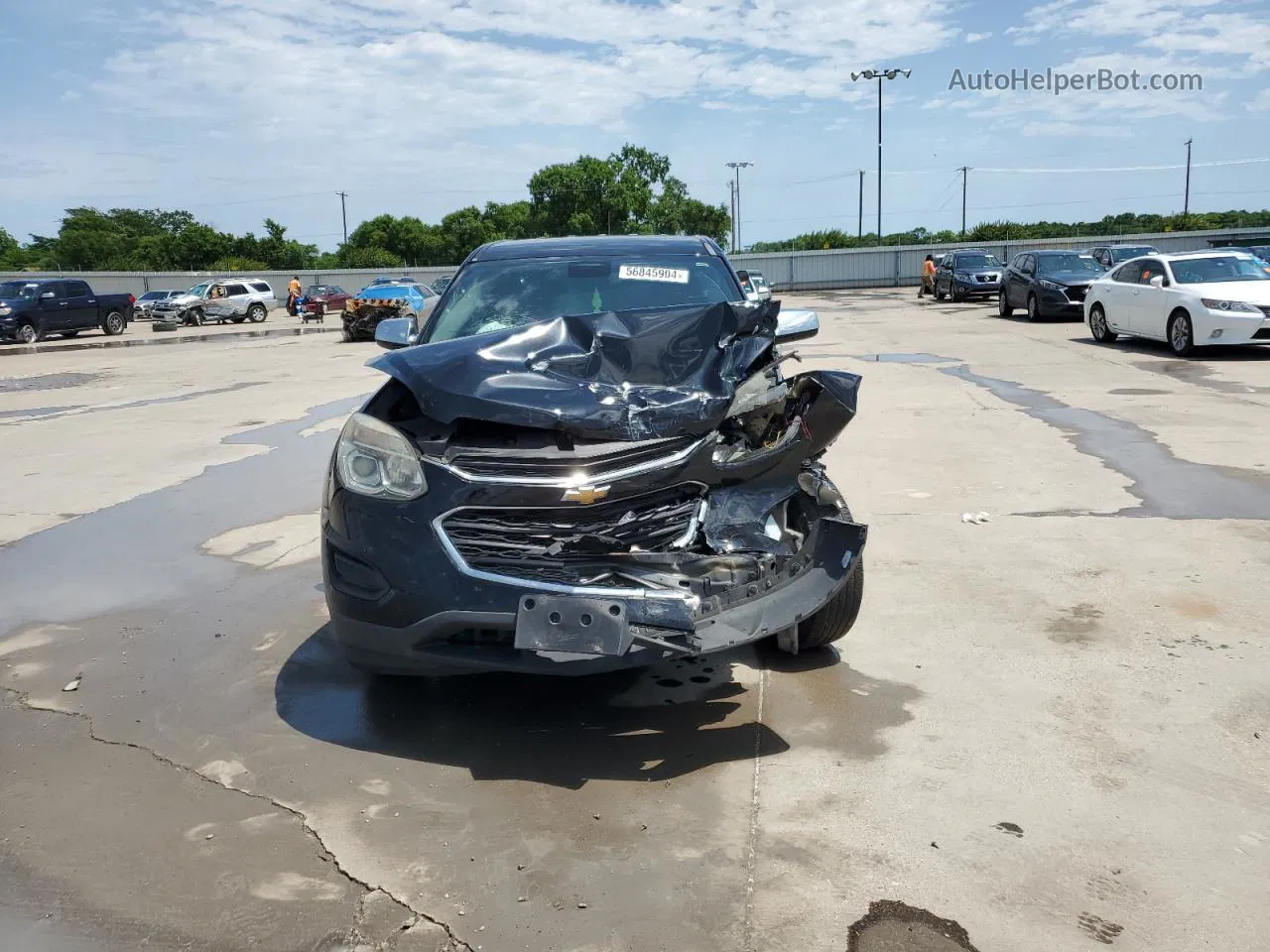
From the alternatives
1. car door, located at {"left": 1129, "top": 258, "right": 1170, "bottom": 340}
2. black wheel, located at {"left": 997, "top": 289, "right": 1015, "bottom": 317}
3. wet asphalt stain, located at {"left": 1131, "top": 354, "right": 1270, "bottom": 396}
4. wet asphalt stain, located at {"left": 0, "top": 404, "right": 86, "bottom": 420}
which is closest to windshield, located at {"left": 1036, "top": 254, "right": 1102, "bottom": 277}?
black wheel, located at {"left": 997, "top": 289, "right": 1015, "bottom": 317}

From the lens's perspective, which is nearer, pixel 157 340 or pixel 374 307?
pixel 374 307

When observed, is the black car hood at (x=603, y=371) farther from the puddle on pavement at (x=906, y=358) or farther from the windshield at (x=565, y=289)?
the puddle on pavement at (x=906, y=358)

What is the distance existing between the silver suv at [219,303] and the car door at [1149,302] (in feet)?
115

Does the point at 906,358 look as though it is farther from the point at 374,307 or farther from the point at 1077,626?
the point at 374,307

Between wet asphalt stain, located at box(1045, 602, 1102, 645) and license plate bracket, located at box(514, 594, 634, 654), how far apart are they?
246 centimetres

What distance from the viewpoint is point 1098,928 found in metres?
2.83

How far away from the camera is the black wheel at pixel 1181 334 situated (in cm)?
1581

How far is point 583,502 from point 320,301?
144 feet

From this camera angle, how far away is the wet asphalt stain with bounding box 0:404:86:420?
14469mm

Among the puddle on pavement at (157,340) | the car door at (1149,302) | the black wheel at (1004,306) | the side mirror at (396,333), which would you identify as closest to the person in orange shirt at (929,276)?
the black wheel at (1004,306)

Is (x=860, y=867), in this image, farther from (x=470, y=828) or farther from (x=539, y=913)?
(x=470, y=828)

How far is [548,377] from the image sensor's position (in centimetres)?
397

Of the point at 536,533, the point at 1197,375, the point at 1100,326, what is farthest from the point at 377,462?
the point at 1100,326

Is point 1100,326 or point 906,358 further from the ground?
point 1100,326
